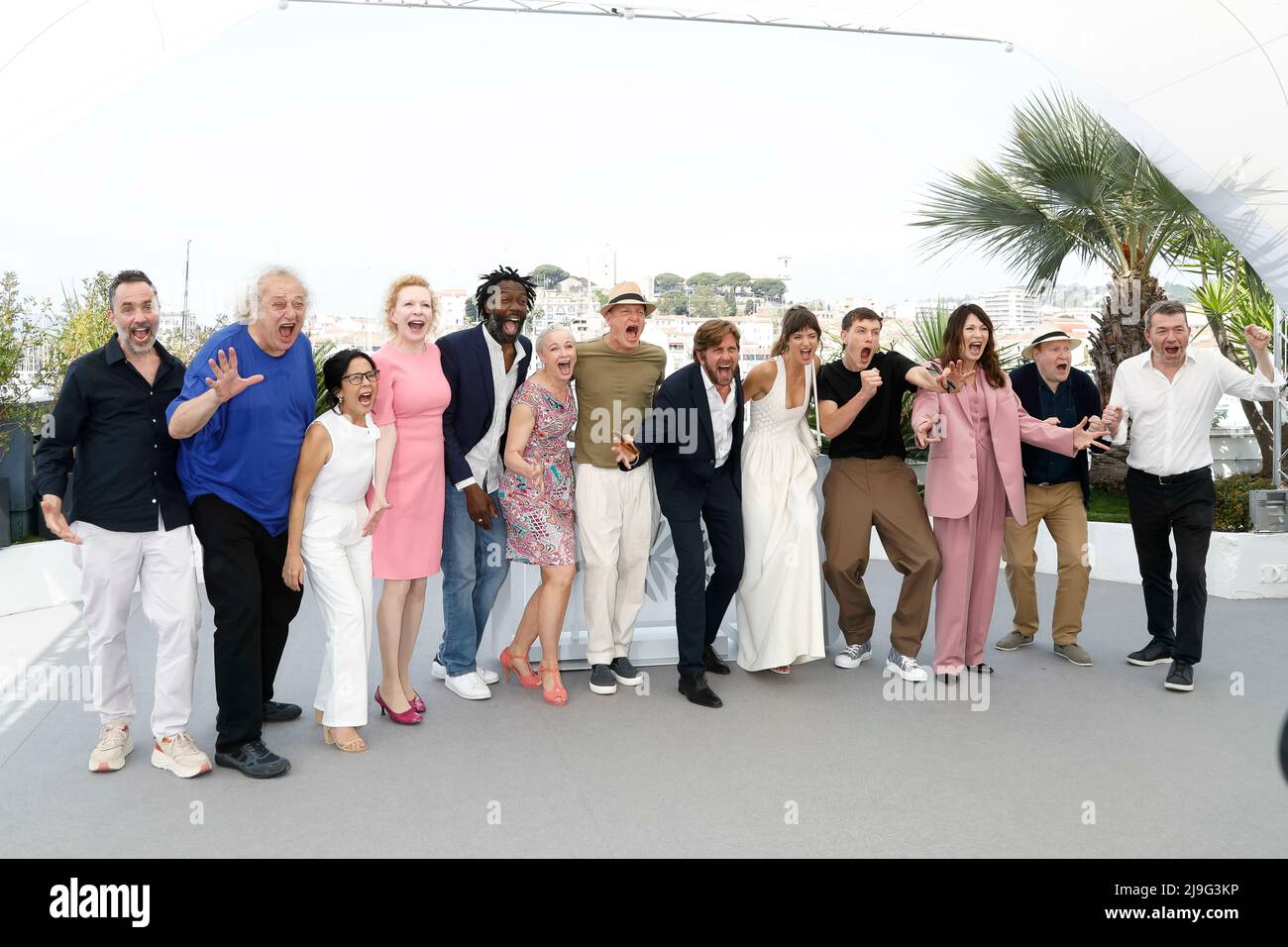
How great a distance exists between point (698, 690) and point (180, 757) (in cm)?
196

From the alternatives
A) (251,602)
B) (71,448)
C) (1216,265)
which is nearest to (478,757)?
(251,602)

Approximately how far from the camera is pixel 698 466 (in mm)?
4273

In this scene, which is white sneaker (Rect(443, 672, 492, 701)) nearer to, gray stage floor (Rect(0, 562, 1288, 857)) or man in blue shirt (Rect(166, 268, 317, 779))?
gray stage floor (Rect(0, 562, 1288, 857))

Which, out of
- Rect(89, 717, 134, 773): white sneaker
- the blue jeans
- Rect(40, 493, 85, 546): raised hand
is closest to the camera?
Rect(40, 493, 85, 546): raised hand

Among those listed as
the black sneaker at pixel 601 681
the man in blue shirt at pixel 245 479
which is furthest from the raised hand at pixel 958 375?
the man in blue shirt at pixel 245 479

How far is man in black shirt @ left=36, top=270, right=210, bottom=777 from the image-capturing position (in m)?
3.34

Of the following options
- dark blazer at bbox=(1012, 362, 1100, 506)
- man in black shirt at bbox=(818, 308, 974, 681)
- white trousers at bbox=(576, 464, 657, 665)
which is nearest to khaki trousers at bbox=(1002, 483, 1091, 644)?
dark blazer at bbox=(1012, 362, 1100, 506)

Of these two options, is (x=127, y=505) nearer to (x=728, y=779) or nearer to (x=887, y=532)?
(x=728, y=779)

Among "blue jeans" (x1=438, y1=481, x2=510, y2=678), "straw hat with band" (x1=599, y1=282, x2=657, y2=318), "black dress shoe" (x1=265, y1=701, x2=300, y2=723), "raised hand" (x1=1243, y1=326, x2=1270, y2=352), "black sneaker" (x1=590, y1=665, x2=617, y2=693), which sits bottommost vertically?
"black dress shoe" (x1=265, y1=701, x2=300, y2=723)

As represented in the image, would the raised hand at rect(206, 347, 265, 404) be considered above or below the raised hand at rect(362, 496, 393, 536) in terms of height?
above

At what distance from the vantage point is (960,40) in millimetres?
6520

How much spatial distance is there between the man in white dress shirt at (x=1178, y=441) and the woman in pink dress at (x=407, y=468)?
292 cm

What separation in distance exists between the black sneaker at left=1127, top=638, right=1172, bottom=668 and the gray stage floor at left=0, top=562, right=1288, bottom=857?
7cm

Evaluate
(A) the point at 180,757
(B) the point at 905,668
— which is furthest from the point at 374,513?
(B) the point at 905,668
